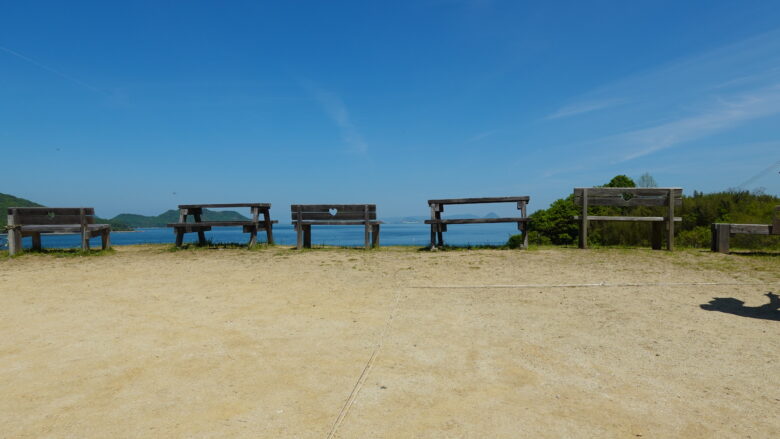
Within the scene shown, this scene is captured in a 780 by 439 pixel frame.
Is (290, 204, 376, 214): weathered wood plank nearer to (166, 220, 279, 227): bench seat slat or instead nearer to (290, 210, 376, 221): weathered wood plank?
(290, 210, 376, 221): weathered wood plank

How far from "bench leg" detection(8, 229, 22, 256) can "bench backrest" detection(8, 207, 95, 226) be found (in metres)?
Result: 0.27

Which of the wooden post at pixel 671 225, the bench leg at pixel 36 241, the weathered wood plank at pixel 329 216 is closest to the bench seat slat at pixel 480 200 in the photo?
the weathered wood plank at pixel 329 216

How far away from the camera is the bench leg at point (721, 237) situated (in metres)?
10.5

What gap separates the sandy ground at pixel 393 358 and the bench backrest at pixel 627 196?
3.93 m

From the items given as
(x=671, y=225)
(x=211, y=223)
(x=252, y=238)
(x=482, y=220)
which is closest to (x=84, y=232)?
(x=211, y=223)

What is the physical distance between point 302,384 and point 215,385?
70 cm

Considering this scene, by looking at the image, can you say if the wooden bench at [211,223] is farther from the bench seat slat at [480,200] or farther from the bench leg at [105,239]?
the bench seat slat at [480,200]

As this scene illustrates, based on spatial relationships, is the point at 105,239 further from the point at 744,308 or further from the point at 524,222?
the point at 744,308

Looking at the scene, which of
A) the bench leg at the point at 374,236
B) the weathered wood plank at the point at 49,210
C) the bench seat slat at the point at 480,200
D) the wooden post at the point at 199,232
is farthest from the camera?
the wooden post at the point at 199,232

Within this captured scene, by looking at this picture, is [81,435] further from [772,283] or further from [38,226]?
[38,226]

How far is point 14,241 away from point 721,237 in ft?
64.3

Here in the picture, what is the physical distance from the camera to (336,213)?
1341cm

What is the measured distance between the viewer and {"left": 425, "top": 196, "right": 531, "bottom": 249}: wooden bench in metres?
12.0

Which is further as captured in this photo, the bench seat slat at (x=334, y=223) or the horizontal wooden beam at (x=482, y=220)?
the bench seat slat at (x=334, y=223)
